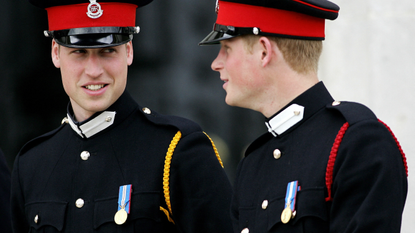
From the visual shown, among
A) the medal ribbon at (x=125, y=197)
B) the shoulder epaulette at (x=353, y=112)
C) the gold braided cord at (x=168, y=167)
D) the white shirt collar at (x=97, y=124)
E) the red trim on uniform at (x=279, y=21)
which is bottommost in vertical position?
the medal ribbon at (x=125, y=197)

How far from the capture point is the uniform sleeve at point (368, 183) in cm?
201

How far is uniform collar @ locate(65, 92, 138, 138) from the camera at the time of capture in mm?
3084

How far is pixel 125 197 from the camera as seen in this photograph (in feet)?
9.44

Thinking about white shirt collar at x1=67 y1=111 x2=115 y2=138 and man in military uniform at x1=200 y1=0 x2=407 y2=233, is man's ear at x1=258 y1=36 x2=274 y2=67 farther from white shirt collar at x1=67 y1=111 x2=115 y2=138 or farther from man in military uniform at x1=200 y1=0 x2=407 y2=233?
white shirt collar at x1=67 y1=111 x2=115 y2=138

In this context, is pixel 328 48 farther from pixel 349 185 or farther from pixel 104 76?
pixel 349 185

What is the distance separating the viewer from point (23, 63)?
5.72 meters

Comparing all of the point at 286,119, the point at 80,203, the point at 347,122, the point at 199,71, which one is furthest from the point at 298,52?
the point at 199,71

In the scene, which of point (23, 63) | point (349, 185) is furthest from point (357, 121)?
point (23, 63)

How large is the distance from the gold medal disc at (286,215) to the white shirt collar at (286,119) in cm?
36

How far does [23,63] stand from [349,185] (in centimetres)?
430

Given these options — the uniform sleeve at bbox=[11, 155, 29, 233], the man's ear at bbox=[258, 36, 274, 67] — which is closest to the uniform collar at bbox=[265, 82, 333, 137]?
the man's ear at bbox=[258, 36, 274, 67]

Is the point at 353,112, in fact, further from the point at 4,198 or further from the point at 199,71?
the point at 199,71

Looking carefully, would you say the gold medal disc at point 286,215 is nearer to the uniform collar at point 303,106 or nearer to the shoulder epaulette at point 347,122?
the shoulder epaulette at point 347,122

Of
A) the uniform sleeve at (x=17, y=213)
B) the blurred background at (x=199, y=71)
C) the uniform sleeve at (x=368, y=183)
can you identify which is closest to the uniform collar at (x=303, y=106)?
the uniform sleeve at (x=368, y=183)
